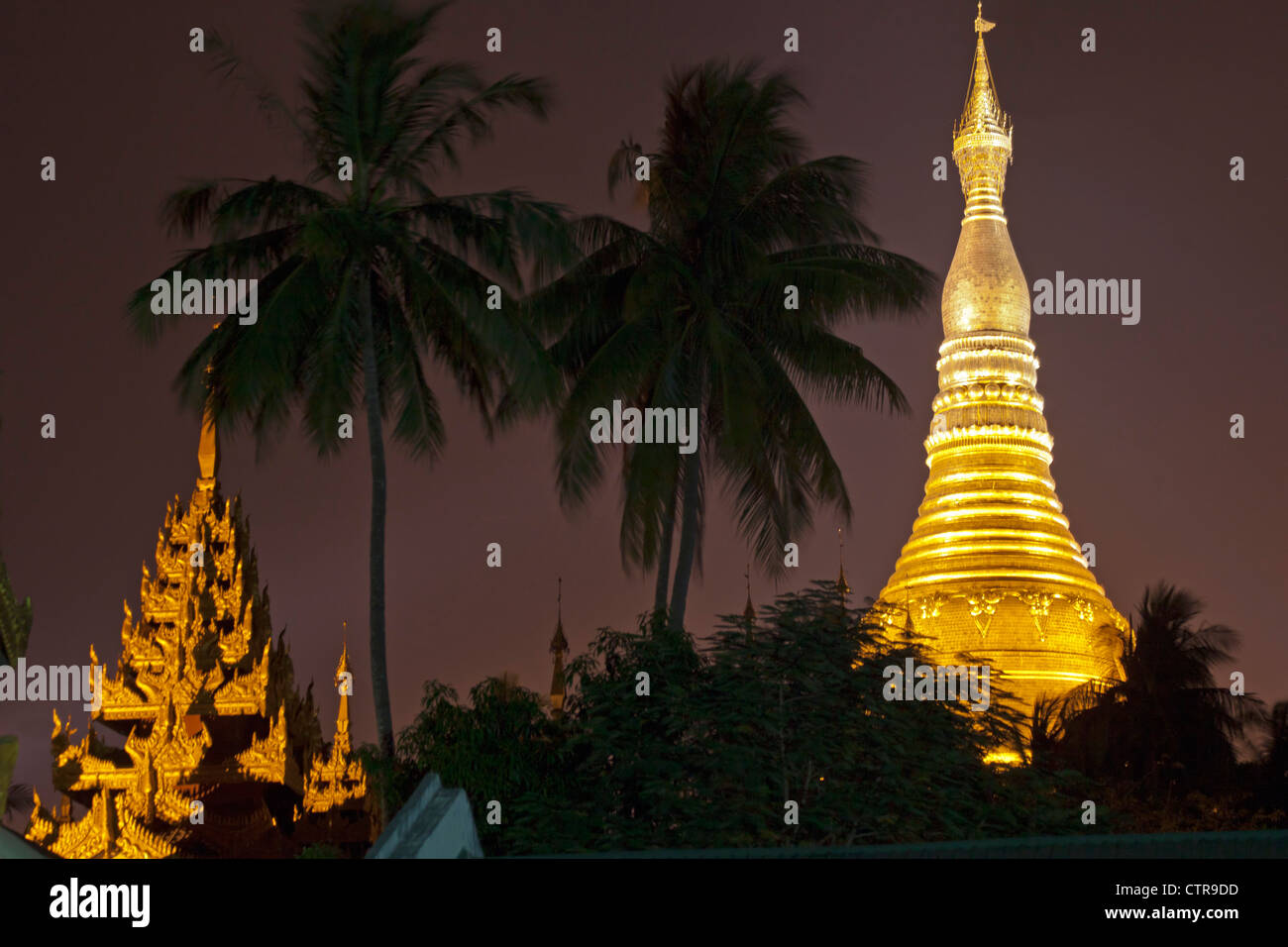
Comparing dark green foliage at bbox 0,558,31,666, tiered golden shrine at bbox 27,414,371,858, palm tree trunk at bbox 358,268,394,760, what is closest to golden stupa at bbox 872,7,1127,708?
tiered golden shrine at bbox 27,414,371,858

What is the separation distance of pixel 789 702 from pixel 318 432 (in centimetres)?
760

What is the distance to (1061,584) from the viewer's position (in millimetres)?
49406

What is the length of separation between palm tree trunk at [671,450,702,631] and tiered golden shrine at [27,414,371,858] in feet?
55.6

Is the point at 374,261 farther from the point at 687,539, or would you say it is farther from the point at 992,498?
the point at 992,498

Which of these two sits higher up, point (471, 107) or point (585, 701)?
point (471, 107)

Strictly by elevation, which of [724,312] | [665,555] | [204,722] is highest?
[724,312]

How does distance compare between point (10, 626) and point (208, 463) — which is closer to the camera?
point (10, 626)

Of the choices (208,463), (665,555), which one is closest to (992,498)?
(208,463)

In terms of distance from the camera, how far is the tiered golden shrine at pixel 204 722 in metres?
40.4

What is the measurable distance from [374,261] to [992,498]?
30.2 metres

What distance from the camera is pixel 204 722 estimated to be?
42344 mm

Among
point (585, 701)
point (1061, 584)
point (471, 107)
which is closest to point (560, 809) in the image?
point (585, 701)
